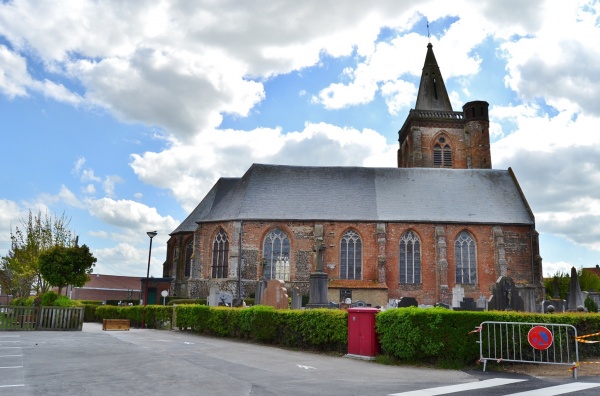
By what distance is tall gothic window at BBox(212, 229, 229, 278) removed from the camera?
1382 inches

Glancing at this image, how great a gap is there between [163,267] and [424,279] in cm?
2130

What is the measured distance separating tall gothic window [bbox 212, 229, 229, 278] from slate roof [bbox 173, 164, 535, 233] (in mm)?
1418

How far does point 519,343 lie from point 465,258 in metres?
24.7

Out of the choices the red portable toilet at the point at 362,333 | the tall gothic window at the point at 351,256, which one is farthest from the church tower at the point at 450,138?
the red portable toilet at the point at 362,333

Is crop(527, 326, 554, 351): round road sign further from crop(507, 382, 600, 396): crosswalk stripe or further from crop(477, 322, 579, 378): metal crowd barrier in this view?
crop(507, 382, 600, 396): crosswalk stripe

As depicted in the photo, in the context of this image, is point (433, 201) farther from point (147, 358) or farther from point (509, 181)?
point (147, 358)

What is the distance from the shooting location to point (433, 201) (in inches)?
1435

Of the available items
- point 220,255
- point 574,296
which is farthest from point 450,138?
point 574,296

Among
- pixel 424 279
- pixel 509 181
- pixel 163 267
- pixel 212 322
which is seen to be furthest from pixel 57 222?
pixel 509 181

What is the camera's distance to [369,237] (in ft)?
114

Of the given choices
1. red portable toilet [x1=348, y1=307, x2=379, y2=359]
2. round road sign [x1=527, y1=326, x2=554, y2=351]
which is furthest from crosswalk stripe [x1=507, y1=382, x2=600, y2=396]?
red portable toilet [x1=348, y1=307, x2=379, y2=359]

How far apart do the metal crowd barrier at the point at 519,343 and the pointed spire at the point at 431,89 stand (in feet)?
116

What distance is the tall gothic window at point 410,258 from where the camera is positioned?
113 ft

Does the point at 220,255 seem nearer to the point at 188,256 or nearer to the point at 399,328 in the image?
the point at 188,256
